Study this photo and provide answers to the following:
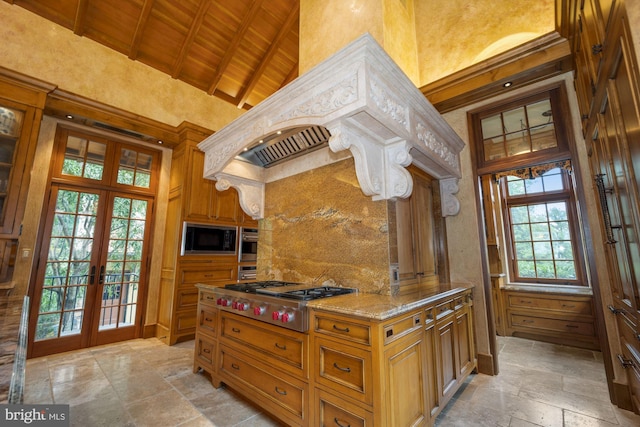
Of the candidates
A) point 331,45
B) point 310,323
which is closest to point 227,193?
point 331,45

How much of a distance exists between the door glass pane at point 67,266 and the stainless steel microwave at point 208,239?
1279 millimetres

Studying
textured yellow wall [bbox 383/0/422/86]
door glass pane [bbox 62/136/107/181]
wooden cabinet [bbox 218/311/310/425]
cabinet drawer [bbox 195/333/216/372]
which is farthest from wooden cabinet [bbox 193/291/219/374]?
textured yellow wall [bbox 383/0/422/86]

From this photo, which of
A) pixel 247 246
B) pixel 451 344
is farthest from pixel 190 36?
pixel 451 344

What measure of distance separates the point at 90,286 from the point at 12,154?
6.11 feet

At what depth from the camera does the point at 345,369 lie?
1.51 metres

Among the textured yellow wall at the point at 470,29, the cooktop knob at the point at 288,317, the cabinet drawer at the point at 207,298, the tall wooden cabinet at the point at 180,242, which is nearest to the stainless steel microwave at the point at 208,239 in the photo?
the tall wooden cabinet at the point at 180,242

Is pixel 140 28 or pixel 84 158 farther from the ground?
pixel 140 28

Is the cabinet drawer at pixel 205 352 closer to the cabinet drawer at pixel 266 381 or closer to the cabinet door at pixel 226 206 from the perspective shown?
the cabinet drawer at pixel 266 381

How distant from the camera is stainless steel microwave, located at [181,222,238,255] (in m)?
3.87

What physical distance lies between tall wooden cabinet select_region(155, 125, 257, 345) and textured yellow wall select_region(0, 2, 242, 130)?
633 millimetres

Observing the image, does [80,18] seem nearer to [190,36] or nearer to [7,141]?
[190,36]

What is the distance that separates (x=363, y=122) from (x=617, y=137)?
1.25m

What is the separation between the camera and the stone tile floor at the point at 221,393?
1.95 meters

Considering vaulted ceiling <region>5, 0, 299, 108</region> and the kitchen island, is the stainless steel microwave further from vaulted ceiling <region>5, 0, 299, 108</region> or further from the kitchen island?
vaulted ceiling <region>5, 0, 299, 108</region>
